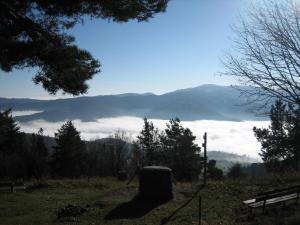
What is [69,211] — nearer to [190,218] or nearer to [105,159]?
[190,218]

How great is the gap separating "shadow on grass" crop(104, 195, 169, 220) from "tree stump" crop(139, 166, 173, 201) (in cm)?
21

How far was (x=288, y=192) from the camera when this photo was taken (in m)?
13.4

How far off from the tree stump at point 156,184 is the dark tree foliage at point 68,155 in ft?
130

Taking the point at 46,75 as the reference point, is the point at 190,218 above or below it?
below

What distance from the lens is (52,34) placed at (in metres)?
11.4

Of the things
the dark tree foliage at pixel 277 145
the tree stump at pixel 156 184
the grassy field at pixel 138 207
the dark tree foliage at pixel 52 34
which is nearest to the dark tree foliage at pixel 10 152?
the dark tree foliage at pixel 277 145

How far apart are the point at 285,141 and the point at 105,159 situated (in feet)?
129

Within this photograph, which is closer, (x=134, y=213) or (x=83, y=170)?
(x=134, y=213)

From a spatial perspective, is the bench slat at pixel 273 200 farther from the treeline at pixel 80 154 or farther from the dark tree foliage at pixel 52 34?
the treeline at pixel 80 154

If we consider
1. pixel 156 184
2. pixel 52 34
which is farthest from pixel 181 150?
pixel 52 34

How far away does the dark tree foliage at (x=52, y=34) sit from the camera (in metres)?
10.4

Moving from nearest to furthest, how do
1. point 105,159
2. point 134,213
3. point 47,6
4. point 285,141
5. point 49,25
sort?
1. point 47,6
2. point 49,25
3. point 134,213
4. point 285,141
5. point 105,159

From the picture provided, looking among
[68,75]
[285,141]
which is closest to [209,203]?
[68,75]

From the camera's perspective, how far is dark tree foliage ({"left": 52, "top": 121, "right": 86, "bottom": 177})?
55.1 meters
